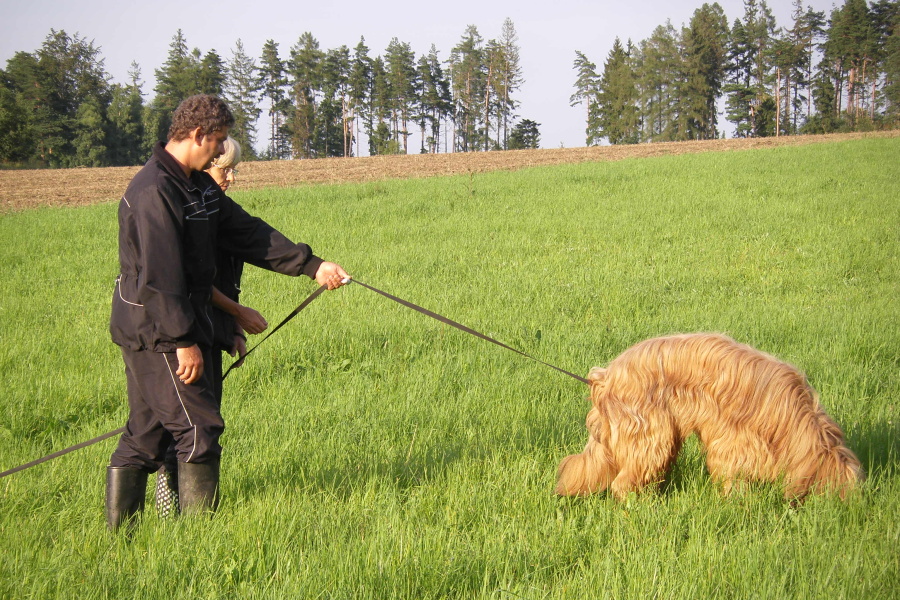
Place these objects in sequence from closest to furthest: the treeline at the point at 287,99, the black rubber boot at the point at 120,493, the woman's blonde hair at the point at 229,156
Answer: the black rubber boot at the point at 120,493 < the woman's blonde hair at the point at 229,156 < the treeline at the point at 287,99

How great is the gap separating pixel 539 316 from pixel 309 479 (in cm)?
430

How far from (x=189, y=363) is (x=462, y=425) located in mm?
2203

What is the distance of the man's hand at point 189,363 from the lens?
3.03 m

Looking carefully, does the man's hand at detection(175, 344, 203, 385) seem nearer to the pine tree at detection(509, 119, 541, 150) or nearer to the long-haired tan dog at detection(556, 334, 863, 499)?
the long-haired tan dog at detection(556, 334, 863, 499)

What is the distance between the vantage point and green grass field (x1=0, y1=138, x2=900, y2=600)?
2.78m

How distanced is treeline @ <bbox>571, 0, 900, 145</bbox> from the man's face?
245 ft

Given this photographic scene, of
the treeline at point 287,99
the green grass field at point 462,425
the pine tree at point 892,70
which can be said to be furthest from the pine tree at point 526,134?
the green grass field at point 462,425

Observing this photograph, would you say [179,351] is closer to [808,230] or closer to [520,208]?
[808,230]

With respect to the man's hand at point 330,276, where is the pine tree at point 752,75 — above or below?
above

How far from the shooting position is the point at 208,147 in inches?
125

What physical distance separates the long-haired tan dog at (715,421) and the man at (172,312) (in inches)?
78.8

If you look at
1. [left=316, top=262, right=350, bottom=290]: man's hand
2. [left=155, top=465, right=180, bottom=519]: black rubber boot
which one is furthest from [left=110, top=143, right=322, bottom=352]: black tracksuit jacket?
[left=155, top=465, right=180, bottom=519]: black rubber boot

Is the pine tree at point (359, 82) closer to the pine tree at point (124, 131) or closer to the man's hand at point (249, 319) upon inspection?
the pine tree at point (124, 131)

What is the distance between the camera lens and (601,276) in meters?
9.76
